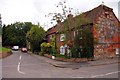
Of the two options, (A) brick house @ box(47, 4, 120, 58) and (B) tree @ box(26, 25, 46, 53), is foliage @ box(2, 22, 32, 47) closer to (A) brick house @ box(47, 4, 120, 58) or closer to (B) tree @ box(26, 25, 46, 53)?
(B) tree @ box(26, 25, 46, 53)

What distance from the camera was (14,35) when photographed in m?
93.0

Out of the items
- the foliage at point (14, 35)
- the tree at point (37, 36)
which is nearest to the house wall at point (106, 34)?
the tree at point (37, 36)

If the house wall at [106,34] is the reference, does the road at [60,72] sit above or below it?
below

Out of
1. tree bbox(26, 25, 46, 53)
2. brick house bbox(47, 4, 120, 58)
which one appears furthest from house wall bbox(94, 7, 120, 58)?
tree bbox(26, 25, 46, 53)

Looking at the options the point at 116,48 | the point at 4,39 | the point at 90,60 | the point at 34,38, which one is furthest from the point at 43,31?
the point at 4,39

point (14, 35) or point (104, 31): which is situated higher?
point (14, 35)

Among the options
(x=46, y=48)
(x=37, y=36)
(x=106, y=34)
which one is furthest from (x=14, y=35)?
(x=106, y=34)

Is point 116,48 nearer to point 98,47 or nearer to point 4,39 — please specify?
point 98,47

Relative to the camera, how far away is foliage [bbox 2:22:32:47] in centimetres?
8966

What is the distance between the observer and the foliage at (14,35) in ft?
294

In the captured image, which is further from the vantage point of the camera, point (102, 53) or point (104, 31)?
point (104, 31)

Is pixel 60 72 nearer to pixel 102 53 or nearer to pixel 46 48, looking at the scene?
pixel 102 53

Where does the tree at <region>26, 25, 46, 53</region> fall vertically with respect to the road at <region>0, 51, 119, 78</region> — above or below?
above

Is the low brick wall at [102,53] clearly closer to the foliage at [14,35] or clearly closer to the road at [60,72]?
the road at [60,72]
